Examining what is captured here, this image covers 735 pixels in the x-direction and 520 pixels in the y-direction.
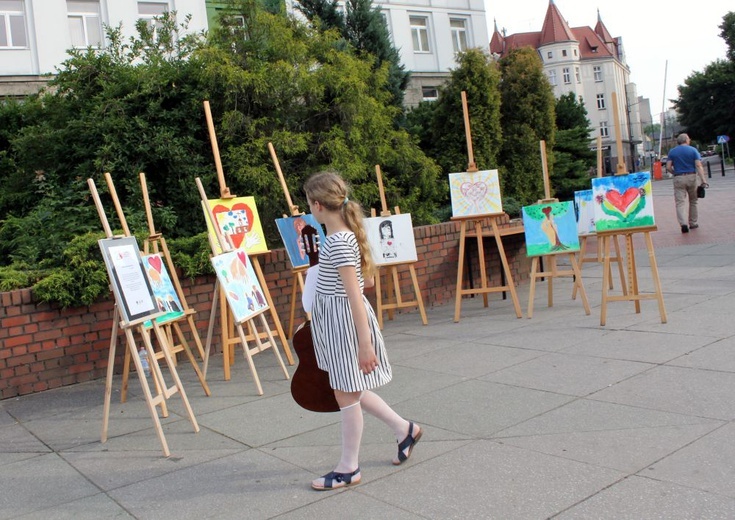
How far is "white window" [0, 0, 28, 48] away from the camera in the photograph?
2348 cm

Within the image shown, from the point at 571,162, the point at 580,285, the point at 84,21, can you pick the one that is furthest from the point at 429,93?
the point at 580,285

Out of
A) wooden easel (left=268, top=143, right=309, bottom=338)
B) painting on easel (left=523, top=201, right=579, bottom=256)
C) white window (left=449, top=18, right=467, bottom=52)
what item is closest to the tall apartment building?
white window (left=449, top=18, right=467, bottom=52)

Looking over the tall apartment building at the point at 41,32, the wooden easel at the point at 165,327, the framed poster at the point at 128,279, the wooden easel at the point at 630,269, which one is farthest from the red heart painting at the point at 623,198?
the tall apartment building at the point at 41,32

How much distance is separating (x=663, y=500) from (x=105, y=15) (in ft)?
84.1

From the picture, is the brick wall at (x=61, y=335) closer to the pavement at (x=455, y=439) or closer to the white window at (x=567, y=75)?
the pavement at (x=455, y=439)

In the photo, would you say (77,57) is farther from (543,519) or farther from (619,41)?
(619,41)

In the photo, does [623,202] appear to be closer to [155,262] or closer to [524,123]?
[155,262]

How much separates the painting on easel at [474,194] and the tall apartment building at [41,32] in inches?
682

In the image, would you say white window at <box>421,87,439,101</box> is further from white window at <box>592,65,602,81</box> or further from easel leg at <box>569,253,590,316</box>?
white window at <box>592,65,602,81</box>

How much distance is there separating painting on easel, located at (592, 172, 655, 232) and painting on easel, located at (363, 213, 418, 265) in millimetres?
2182

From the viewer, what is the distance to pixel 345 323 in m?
4.21

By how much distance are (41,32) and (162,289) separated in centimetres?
2063

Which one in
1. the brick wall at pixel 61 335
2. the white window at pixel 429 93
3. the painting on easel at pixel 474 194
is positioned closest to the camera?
the brick wall at pixel 61 335

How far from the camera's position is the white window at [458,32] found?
112 ft
